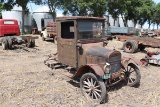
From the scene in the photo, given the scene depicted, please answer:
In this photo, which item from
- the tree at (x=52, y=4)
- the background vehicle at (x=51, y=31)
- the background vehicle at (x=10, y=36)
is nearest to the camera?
the background vehicle at (x=10, y=36)

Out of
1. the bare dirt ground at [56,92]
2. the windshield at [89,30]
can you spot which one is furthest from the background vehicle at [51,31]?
the windshield at [89,30]

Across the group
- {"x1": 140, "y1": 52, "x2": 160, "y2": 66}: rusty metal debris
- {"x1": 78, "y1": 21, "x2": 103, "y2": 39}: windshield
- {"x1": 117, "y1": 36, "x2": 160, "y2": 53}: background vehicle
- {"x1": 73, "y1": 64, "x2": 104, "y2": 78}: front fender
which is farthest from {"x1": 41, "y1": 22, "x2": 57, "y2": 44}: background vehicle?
{"x1": 73, "y1": 64, "x2": 104, "y2": 78}: front fender

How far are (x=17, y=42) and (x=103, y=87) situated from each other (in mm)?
9758

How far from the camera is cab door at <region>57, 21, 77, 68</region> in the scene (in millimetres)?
6137

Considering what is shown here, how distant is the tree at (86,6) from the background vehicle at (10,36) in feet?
60.2

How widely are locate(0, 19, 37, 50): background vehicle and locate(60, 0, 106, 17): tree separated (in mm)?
18358

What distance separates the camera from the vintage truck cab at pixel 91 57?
203 inches

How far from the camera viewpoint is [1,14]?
36625 mm

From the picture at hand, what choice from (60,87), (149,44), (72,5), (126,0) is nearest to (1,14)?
(72,5)

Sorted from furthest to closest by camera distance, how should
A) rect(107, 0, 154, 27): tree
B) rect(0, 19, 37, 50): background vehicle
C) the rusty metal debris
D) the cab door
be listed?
rect(107, 0, 154, 27): tree → rect(0, 19, 37, 50): background vehicle → the rusty metal debris → the cab door

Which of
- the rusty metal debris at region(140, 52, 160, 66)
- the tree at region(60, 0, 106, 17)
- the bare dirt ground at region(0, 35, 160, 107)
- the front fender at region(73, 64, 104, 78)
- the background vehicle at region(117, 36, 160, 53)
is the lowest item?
the bare dirt ground at region(0, 35, 160, 107)

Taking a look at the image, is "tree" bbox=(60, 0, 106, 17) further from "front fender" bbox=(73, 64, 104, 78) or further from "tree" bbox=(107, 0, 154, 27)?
"front fender" bbox=(73, 64, 104, 78)

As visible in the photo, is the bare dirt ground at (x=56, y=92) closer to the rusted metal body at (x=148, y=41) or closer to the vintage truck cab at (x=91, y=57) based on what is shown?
the vintage truck cab at (x=91, y=57)

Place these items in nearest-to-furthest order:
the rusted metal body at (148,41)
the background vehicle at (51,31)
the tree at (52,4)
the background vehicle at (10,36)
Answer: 1. the rusted metal body at (148,41)
2. the background vehicle at (10,36)
3. the background vehicle at (51,31)
4. the tree at (52,4)
